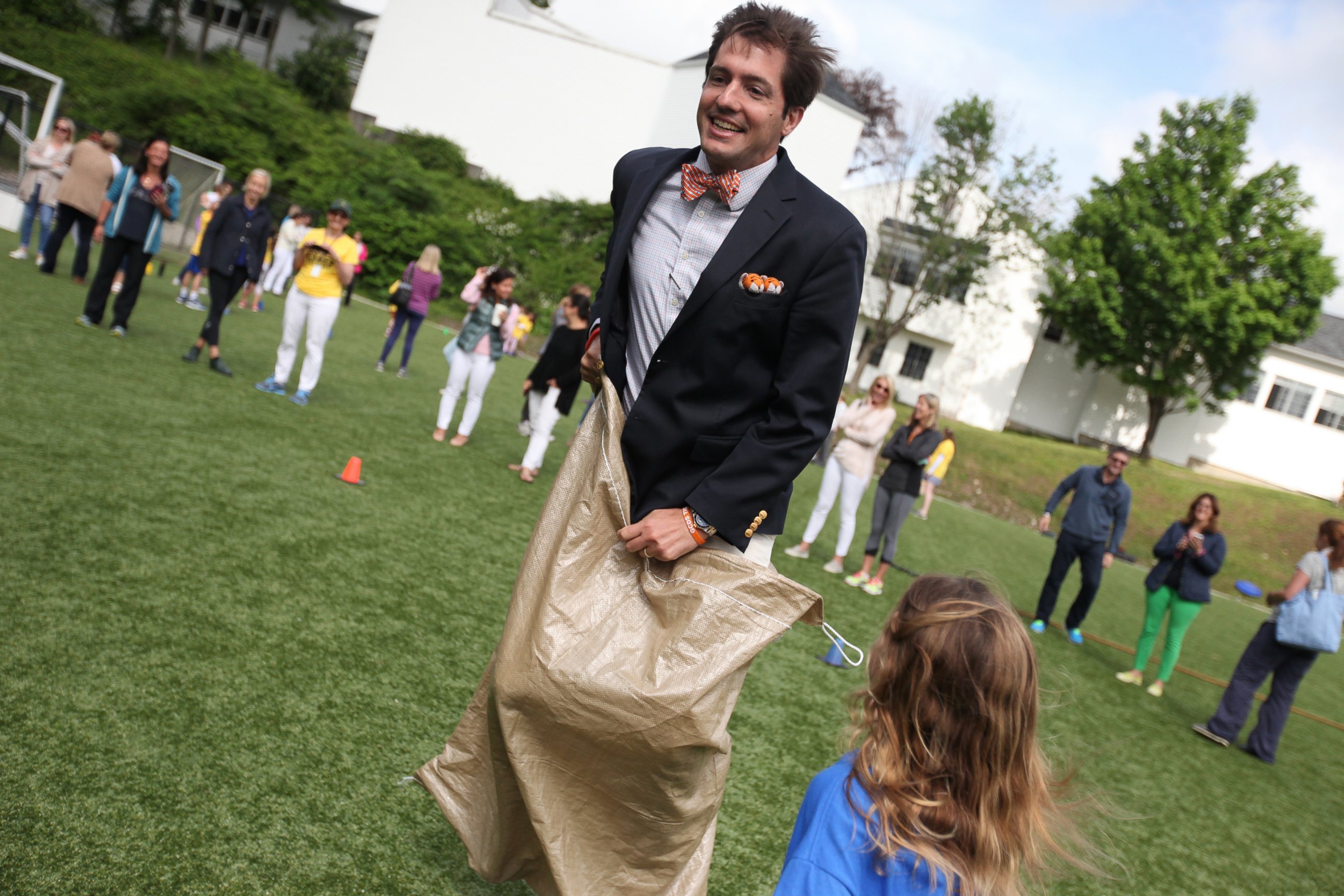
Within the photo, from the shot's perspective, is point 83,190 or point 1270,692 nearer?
point 1270,692

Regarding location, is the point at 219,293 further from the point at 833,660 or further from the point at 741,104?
the point at 741,104

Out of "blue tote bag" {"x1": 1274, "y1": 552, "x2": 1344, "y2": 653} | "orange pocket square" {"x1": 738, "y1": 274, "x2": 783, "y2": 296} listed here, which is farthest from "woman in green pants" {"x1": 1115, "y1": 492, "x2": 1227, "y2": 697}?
"orange pocket square" {"x1": 738, "y1": 274, "x2": 783, "y2": 296}

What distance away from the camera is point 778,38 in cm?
218

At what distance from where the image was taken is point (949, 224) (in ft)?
129

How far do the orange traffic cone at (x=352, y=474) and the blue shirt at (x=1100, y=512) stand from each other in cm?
664

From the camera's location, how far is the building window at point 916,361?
140 ft

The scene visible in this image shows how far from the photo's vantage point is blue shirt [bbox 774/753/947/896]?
5.22 feet

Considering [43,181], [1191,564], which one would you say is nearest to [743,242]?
[1191,564]

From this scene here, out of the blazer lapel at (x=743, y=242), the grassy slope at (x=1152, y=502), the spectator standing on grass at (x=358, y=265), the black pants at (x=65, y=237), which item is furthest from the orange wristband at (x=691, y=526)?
the grassy slope at (x=1152, y=502)

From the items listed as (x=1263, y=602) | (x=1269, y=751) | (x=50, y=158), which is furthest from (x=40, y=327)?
(x=1263, y=602)

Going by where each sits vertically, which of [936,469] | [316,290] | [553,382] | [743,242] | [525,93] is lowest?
[553,382]

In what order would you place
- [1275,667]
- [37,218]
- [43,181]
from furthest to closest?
[37,218] < [43,181] < [1275,667]

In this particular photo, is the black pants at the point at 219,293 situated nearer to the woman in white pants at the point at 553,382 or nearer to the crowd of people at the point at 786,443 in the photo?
the woman in white pants at the point at 553,382

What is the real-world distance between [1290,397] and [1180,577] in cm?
3800
